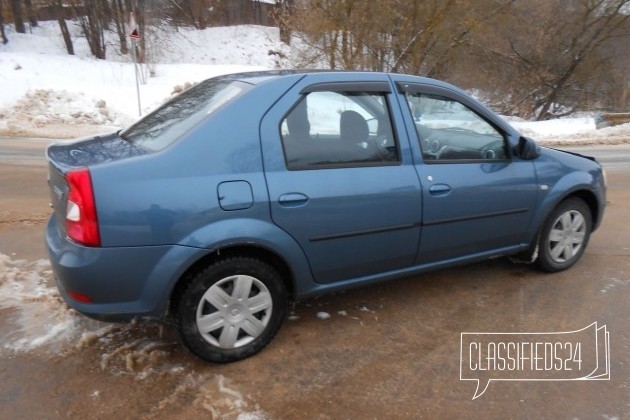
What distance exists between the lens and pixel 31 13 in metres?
28.8

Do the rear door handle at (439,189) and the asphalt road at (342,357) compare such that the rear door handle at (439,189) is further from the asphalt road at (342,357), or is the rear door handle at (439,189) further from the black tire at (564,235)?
the black tire at (564,235)

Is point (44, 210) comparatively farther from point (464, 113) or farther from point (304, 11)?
point (304, 11)

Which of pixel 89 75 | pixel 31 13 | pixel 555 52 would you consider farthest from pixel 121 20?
pixel 555 52

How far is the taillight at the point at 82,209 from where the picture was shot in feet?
8.52

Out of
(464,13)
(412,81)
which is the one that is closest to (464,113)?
(412,81)

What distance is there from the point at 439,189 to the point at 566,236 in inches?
61.6

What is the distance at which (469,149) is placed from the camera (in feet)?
12.3

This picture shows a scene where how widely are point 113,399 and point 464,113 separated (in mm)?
2944

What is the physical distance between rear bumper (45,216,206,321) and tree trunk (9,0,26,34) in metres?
30.5

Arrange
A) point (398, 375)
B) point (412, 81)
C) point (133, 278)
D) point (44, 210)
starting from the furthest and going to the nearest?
point (44, 210) → point (412, 81) → point (398, 375) → point (133, 278)

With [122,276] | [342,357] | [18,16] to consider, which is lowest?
[342,357]

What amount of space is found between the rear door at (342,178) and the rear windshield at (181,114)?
1.22 ft

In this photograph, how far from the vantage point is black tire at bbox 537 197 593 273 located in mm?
4180

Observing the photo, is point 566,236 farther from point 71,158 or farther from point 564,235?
point 71,158
